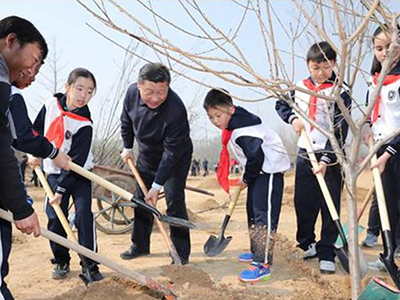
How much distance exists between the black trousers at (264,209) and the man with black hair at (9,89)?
2.00 metres

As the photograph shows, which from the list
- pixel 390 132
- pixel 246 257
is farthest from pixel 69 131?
pixel 390 132

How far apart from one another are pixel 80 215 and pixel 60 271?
0.55m

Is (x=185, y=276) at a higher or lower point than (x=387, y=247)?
lower

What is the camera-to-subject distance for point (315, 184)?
4.12 m

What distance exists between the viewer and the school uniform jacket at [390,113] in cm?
359

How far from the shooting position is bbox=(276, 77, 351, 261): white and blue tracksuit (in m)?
3.86

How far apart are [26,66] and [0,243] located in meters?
0.91

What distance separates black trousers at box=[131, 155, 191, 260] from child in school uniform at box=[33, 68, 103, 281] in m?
0.71

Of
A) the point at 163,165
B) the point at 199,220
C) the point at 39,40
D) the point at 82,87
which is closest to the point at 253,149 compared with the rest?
the point at 163,165

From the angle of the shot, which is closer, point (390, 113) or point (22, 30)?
point (22, 30)

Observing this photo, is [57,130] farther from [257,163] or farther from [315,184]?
[315,184]

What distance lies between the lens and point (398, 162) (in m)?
3.68

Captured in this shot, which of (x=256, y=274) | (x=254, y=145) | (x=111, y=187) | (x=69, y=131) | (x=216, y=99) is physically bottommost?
(x=256, y=274)

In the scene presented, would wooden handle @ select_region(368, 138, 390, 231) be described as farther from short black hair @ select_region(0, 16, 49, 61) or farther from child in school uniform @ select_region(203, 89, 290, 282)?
short black hair @ select_region(0, 16, 49, 61)
